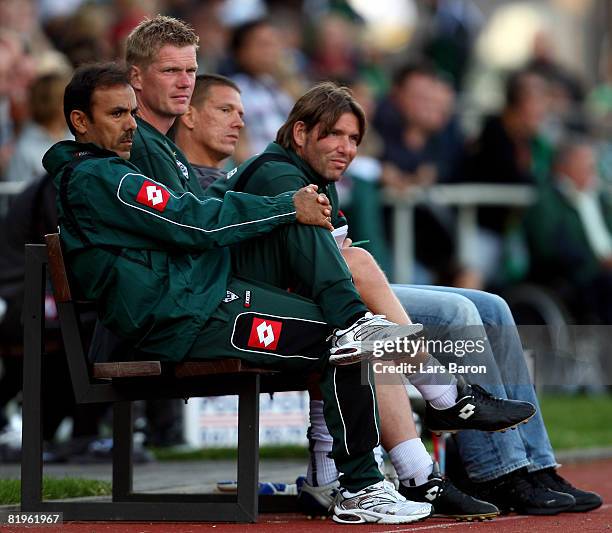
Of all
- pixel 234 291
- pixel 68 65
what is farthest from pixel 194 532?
pixel 68 65

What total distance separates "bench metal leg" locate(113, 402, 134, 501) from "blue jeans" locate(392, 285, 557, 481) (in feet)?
4.24

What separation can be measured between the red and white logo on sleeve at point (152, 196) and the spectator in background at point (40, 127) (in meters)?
4.26

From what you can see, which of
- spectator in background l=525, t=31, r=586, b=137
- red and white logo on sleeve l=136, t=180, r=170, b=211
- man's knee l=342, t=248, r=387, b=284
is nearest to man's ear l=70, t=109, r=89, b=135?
red and white logo on sleeve l=136, t=180, r=170, b=211

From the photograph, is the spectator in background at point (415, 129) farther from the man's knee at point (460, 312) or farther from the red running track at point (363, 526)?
the red running track at point (363, 526)

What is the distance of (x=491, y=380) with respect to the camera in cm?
650

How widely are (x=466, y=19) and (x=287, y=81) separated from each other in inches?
181

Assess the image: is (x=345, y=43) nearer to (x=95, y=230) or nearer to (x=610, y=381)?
(x=610, y=381)

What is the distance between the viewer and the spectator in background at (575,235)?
14133 millimetres

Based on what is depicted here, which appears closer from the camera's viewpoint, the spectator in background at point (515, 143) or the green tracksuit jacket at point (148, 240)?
the green tracksuit jacket at point (148, 240)

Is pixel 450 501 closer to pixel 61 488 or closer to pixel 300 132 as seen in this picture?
pixel 300 132

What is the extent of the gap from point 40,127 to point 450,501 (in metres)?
5.03

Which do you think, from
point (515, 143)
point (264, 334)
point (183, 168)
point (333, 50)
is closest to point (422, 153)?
point (515, 143)

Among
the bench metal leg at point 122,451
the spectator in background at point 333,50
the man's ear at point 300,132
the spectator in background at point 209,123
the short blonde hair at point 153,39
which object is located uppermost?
the spectator in background at point 333,50

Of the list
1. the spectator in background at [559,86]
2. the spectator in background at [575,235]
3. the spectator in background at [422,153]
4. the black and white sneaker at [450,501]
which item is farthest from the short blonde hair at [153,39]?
the spectator in background at [559,86]
